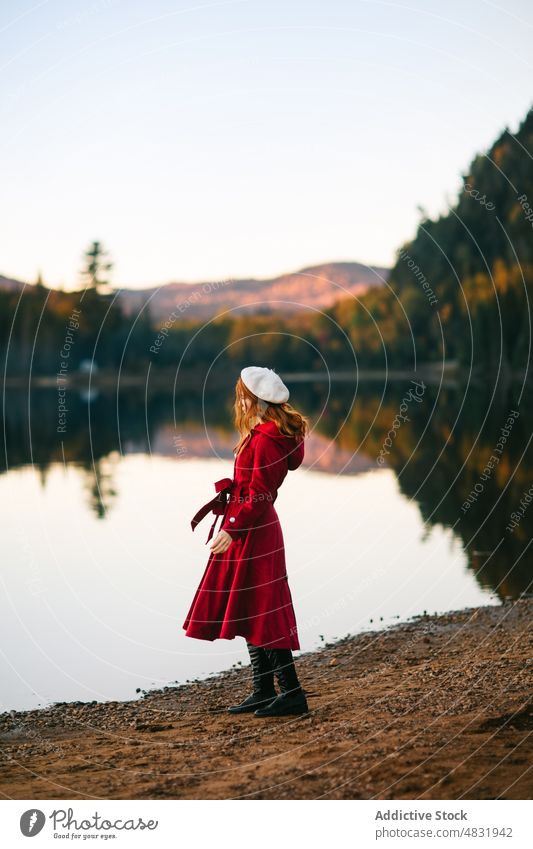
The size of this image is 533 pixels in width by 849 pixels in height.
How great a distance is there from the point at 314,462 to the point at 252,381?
20716 mm

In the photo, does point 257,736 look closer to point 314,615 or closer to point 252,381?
point 252,381

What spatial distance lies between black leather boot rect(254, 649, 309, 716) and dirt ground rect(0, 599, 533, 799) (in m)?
0.10

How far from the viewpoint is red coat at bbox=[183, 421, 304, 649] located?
22.1 feet

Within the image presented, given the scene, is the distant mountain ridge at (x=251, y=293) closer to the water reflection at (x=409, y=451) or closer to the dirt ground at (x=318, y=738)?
the dirt ground at (x=318, y=738)

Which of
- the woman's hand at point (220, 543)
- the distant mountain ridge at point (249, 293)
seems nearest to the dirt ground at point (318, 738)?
the woman's hand at point (220, 543)

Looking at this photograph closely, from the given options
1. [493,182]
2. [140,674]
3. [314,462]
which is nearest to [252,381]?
[140,674]

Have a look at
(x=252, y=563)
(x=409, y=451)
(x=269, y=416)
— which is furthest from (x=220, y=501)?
(x=409, y=451)

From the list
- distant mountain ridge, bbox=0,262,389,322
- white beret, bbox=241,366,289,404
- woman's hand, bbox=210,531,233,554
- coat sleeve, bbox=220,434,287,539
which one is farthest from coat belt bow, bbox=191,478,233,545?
distant mountain ridge, bbox=0,262,389,322

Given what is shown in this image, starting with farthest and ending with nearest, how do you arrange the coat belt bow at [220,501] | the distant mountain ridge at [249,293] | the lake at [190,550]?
the lake at [190,550] < the distant mountain ridge at [249,293] < the coat belt bow at [220,501]

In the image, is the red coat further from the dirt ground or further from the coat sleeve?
the dirt ground

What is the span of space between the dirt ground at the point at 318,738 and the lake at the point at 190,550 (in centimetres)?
81

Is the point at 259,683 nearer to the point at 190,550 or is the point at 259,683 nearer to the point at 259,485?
the point at 259,485

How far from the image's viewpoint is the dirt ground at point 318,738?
562 cm

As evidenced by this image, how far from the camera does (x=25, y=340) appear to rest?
10606 centimetres
